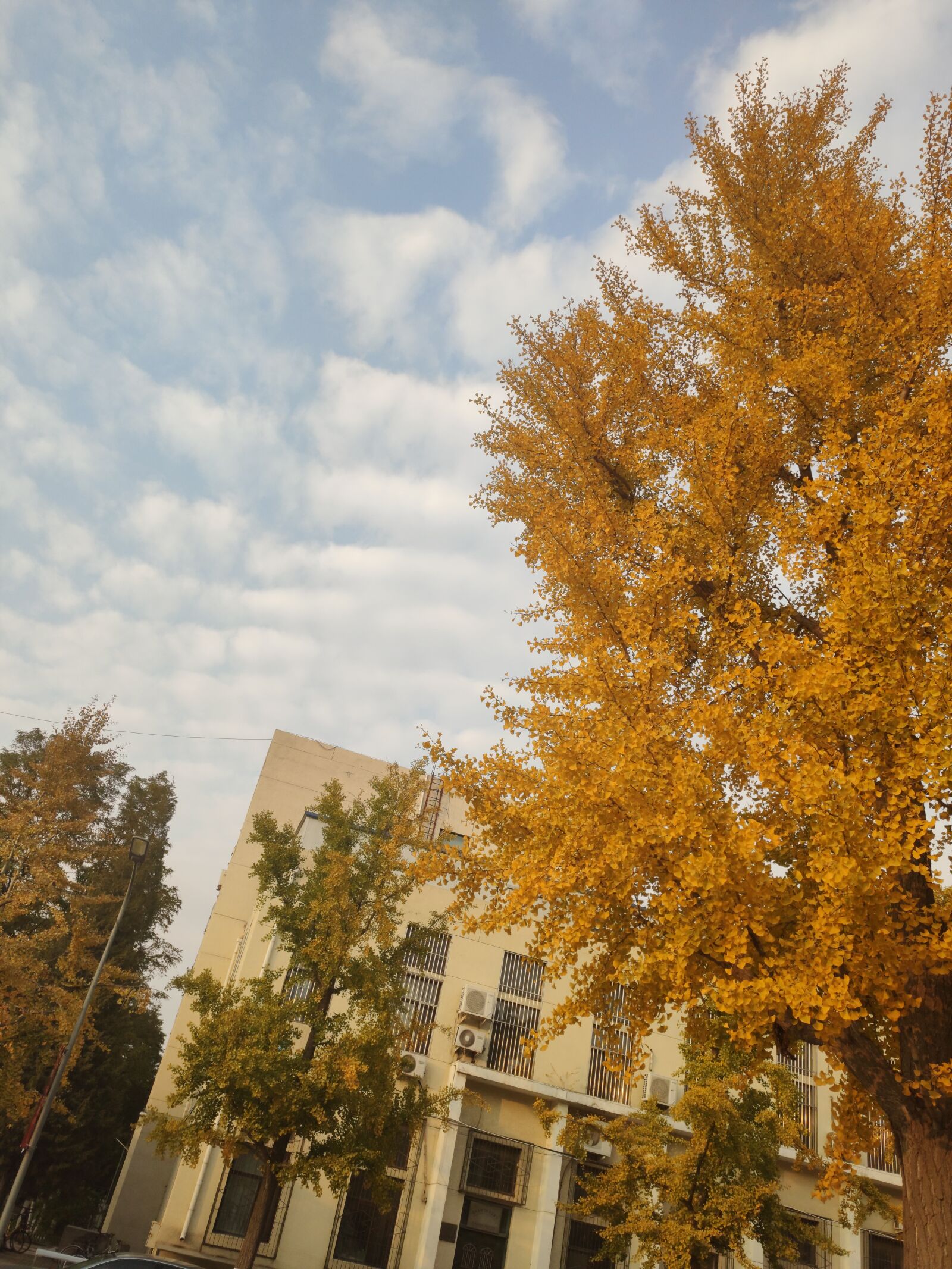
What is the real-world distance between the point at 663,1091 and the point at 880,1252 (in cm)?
742

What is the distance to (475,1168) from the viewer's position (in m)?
21.1

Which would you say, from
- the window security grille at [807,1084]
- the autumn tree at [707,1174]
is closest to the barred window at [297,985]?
the autumn tree at [707,1174]

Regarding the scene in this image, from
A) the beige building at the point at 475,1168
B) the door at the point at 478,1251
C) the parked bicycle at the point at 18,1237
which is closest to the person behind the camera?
the beige building at the point at 475,1168

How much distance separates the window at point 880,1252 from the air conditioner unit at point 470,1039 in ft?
38.1

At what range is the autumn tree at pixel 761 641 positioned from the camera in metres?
6.16

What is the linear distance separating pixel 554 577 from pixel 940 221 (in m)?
5.91

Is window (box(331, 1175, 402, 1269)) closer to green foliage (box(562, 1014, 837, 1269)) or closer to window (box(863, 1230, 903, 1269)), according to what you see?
green foliage (box(562, 1014, 837, 1269))

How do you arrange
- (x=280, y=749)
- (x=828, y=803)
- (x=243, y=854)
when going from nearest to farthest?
(x=828, y=803) < (x=243, y=854) < (x=280, y=749)

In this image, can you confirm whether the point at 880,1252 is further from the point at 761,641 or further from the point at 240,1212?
the point at 761,641

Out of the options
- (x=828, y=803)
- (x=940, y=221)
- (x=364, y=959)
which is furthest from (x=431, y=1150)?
(x=940, y=221)

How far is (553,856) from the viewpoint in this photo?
6945mm

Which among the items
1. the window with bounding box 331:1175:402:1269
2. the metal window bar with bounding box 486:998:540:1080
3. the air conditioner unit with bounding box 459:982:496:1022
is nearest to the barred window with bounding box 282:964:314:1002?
the air conditioner unit with bounding box 459:982:496:1022

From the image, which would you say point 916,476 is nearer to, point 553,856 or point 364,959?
point 553,856

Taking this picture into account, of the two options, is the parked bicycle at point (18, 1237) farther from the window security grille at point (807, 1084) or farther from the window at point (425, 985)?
the window security grille at point (807, 1084)
